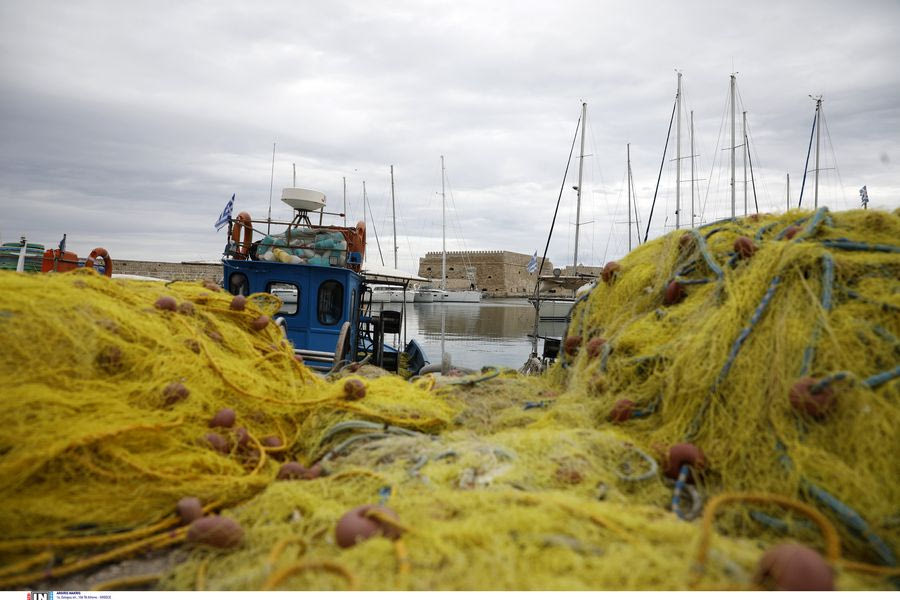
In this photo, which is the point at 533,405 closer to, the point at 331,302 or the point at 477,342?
the point at 331,302

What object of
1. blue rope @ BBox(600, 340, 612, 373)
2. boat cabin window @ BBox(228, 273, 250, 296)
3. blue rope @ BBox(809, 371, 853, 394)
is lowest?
blue rope @ BBox(600, 340, 612, 373)

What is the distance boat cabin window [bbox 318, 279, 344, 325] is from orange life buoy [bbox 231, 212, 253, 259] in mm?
1772

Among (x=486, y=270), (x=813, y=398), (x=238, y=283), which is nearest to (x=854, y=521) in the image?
(x=813, y=398)

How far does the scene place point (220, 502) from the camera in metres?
2.79

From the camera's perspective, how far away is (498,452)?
296cm

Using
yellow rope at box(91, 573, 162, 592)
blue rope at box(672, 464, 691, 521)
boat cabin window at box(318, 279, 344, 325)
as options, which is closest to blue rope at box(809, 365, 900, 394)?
blue rope at box(672, 464, 691, 521)

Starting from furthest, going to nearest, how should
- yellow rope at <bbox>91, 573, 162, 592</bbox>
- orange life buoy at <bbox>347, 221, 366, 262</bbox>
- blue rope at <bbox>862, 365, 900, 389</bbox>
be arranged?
1. orange life buoy at <bbox>347, 221, 366, 262</bbox>
2. blue rope at <bbox>862, 365, 900, 389</bbox>
3. yellow rope at <bbox>91, 573, 162, 592</bbox>

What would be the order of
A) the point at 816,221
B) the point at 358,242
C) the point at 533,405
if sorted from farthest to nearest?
the point at 358,242, the point at 533,405, the point at 816,221

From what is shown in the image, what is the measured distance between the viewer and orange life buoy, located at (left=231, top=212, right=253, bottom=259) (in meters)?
9.20

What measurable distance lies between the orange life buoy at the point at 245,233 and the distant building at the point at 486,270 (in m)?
66.6

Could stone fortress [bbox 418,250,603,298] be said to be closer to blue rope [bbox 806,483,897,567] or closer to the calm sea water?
the calm sea water

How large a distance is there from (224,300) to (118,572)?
2.85 m

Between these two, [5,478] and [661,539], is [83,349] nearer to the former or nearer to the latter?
[5,478]

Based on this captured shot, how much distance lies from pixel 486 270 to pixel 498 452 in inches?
3057
